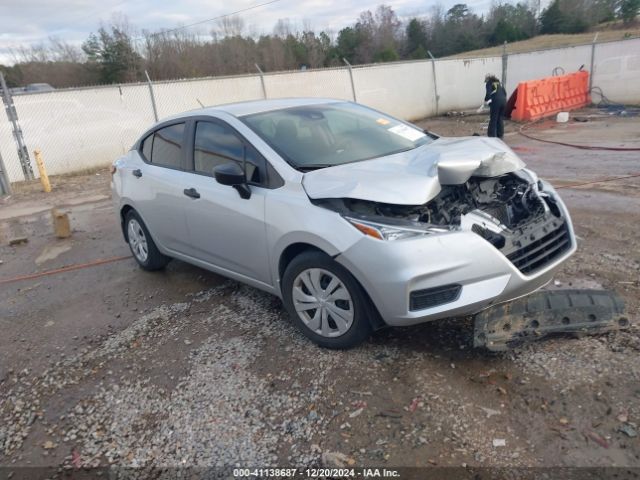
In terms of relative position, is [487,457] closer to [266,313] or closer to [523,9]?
[266,313]

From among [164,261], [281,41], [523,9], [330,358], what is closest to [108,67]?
[281,41]

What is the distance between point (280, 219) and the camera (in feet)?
11.6

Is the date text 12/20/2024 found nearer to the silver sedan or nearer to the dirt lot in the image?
the dirt lot

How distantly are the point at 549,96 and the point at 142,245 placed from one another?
16225 mm

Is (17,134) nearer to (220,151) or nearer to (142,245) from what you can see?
(142,245)

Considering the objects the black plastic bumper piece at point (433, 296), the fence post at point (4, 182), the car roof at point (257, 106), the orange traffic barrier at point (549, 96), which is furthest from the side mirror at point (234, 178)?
the orange traffic barrier at point (549, 96)

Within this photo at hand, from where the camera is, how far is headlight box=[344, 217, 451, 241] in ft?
9.97

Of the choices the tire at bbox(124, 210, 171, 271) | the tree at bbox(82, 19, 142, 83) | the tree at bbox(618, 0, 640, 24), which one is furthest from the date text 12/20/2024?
the tree at bbox(618, 0, 640, 24)

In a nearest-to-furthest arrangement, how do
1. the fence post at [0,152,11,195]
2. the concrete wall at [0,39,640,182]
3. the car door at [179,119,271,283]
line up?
the car door at [179,119,271,283], the fence post at [0,152,11,195], the concrete wall at [0,39,640,182]

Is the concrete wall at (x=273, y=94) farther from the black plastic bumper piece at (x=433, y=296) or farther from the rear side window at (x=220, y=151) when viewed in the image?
the black plastic bumper piece at (x=433, y=296)

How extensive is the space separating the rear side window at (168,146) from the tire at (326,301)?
186cm

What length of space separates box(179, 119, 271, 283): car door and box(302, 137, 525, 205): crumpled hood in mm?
533

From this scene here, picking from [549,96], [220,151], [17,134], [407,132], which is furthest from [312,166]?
[549,96]

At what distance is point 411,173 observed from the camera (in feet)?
11.1
